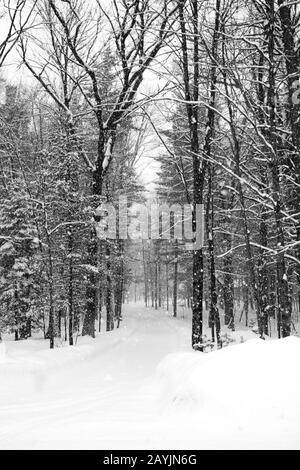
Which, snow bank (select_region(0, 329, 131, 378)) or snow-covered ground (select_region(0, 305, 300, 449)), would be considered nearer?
snow-covered ground (select_region(0, 305, 300, 449))

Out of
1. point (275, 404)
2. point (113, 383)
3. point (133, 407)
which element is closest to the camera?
point (275, 404)

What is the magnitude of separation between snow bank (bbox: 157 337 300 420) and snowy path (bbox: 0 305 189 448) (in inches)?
26.4

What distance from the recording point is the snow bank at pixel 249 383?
4.43 meters

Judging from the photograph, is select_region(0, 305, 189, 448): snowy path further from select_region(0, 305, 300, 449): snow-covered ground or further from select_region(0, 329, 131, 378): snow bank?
select_region(0, 329, 131, 378): snow bank

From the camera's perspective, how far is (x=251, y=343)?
6141 mm

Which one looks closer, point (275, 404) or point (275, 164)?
point (275, 404)

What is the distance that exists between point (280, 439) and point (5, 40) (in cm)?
943

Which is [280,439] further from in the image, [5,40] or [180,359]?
[5,40]

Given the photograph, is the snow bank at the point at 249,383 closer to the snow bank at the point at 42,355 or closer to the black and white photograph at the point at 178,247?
the black and white photograph at the point at 178,247

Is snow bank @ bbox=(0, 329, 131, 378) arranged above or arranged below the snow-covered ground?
below

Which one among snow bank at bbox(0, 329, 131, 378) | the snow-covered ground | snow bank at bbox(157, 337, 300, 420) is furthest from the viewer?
snow bank at bbox(0, 329, 131, 378)

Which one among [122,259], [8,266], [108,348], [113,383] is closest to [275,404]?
[113,383]

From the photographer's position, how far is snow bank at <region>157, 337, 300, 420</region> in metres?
4.43

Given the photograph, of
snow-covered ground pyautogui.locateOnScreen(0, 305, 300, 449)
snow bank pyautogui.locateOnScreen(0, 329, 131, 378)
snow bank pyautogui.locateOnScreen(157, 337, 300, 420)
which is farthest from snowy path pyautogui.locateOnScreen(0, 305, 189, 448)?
snow bank pyautogui.locateOnScreen(157, 337, 300, 420)
